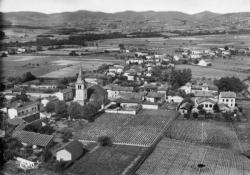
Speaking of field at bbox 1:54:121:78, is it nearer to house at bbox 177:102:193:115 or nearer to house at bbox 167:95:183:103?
house at bbox 167:95:183:103

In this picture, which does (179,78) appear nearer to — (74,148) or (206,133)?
(206,133)

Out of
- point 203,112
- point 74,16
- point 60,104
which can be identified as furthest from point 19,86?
point 74,16

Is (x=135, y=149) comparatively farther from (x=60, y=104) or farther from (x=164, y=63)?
(x=164, y=63)

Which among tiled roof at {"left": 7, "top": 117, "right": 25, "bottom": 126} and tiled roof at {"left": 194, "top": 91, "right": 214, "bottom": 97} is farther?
tiled roof at {"left": 194, "top": 91, "right": 214, "bottom": 97}

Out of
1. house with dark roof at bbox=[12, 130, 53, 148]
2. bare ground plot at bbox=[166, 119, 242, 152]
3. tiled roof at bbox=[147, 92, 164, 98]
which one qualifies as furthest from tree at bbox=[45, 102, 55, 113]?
tiled roof at bbox=[147, 92, 164, 98]

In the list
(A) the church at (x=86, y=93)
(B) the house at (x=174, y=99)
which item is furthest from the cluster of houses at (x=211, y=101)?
(A) the church at (x=86, y=93)

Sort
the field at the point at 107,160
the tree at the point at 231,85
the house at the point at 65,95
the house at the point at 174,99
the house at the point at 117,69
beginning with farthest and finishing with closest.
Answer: the house at the point at 117,69
the tree at the point at 231,85
the house at the point at 174,99
the house at the point at 65,95
the field at the point at 107,160

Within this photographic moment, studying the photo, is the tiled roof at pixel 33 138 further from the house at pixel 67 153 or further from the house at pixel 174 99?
the house at pixel 174 99
